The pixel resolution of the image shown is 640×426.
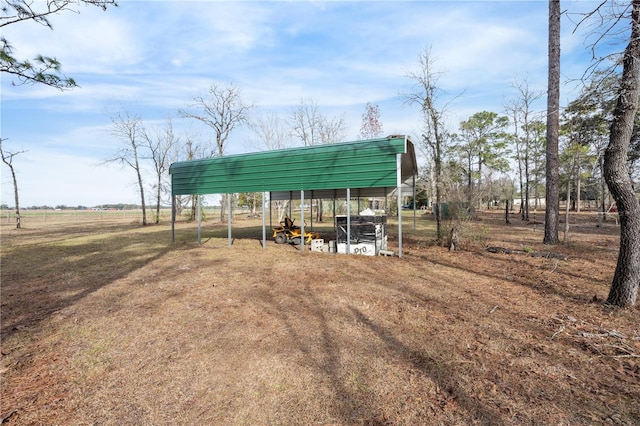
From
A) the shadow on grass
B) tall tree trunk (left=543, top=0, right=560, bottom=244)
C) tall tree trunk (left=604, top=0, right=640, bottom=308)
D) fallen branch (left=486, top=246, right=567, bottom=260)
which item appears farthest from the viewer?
A: tall tree trunk (left=543, top=0, right=560, bottom=244)

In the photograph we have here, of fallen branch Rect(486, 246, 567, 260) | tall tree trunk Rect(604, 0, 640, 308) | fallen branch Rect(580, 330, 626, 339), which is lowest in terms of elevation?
fallen branch Rect(580, 330, 626, 339)

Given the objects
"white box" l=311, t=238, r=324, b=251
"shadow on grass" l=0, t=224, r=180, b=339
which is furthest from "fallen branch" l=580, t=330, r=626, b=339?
"shadow on grass" l=0, t=224, r=180, b=339

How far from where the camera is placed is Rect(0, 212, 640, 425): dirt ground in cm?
245

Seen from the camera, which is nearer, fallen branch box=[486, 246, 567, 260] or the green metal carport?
fallen branch box=[486, 246, 567, 260]

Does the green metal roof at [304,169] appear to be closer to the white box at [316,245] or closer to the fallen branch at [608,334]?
the white box at [316,245]

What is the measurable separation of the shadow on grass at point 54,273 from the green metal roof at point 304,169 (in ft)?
11.1

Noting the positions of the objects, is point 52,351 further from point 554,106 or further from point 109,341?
point 554,106

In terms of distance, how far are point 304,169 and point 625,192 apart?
7.99 metres

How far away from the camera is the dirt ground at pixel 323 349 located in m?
2.45

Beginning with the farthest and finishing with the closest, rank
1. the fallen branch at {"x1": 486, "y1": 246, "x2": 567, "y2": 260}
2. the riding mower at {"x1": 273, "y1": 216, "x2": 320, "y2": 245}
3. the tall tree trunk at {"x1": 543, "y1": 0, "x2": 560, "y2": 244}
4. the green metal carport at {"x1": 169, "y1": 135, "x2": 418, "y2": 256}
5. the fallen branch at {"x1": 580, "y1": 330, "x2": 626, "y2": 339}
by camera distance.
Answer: the riding mower at {"x1": 273, "y1": 216, "x2": 320, "y2": 245}
the tall tree trunk at {"x1": 543, "y1": 0, "x2": 560, "y2": 244}
the green metal carport at {"x1": 169, "y1": 135, "x2": 418, "y2": 256}
the fallen branch at {"x1": 486, "y1": 246, "x2": 567, "y2": 260}
the fallen branch at {"x1": 580, "y1": 330, "x2": 626, "y2": 339}

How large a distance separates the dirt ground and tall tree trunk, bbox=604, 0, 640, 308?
41cm

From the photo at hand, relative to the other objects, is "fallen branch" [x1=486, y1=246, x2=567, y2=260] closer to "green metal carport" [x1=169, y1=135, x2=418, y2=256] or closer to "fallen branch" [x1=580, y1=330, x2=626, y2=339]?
"green metal carport" [x1=169, y1=135, x2=418, y2=256]

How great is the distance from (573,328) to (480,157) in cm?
2774

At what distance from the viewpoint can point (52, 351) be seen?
11.8 feet
